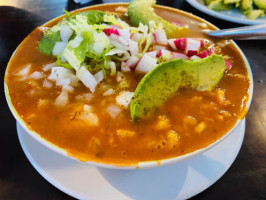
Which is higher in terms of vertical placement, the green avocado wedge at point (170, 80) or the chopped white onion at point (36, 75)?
the green avocado wedge at point (170, 80)

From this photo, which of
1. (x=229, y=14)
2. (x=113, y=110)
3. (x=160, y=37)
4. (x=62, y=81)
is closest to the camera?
(x=113, y=110)

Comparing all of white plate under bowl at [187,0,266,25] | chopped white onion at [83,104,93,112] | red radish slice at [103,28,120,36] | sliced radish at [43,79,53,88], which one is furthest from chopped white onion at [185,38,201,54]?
white plate under bowl at [187,0,266,25]

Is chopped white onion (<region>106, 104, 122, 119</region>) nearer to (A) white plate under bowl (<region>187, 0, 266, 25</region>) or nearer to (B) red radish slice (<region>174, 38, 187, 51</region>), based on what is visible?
(B) red radish slice (<region>174, 38, 187, 51</region>)

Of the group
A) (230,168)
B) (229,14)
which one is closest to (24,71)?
(230,168)

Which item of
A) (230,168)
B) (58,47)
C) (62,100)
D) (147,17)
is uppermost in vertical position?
(147,17)

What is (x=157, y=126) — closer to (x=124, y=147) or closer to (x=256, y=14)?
(x=124, y=147)

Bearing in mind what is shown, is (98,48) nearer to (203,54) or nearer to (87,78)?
(87,78)

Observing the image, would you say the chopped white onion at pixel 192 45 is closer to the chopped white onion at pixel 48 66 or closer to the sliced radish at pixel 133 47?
the sliced radish at pixel 133 47

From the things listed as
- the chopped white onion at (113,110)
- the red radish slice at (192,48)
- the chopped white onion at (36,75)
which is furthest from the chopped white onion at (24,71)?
the red radish slice at (192,48)
